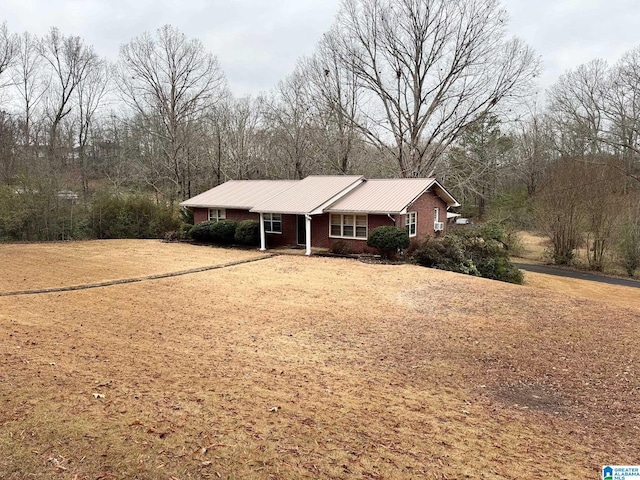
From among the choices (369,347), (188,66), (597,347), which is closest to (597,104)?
(188,66)

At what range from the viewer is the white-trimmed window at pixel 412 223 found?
21661 millimetres

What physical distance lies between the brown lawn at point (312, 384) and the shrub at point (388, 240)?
6.13 metres

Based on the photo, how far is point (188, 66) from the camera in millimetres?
36219

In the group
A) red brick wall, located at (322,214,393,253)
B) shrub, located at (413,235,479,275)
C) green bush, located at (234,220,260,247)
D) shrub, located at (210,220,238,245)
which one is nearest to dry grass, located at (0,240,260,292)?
green bush, located at (234,220,260,247)

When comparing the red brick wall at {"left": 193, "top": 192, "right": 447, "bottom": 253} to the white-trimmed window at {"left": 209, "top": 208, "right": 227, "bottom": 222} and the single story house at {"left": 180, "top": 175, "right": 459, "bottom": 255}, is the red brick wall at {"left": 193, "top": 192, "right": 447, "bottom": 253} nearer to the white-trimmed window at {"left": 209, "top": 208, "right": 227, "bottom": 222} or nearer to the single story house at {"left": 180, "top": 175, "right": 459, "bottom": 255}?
the single story house at {"left": 180, "top": 175, "right": 459, "bottom": 255}

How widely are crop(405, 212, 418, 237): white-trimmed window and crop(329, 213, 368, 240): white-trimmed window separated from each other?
2213mm

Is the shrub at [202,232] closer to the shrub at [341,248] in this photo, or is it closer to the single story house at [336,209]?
the single story house at [336,209]

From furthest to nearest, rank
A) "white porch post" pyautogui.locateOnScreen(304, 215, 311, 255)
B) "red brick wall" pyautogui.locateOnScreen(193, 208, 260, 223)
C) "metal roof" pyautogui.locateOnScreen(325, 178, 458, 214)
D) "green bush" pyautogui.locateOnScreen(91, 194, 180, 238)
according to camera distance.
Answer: "green bush" pyautogui.locateOnScreen(91, 194, 180, 238) → "red brick wall" pyautogui.locateOnScreen(193, 208, 260, 223) → "white porch post" pyautogui.locateOnScreen(304, 215, 311, 255) → "metal roof" pyautogui.locateOnScreen(325, 178, 458, 214)

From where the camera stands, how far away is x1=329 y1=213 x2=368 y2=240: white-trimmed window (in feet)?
69.8

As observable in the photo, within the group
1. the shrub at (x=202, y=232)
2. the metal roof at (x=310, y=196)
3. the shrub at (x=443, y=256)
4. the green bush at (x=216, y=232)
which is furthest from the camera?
the shrub at (x=202, y=232)

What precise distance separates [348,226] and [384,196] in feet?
7.65

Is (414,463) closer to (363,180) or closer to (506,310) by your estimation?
(506,310)

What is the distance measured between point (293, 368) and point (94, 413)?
10.2 feet

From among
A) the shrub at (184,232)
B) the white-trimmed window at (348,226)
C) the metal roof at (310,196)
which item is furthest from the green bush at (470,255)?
the shrub at (184,232)
